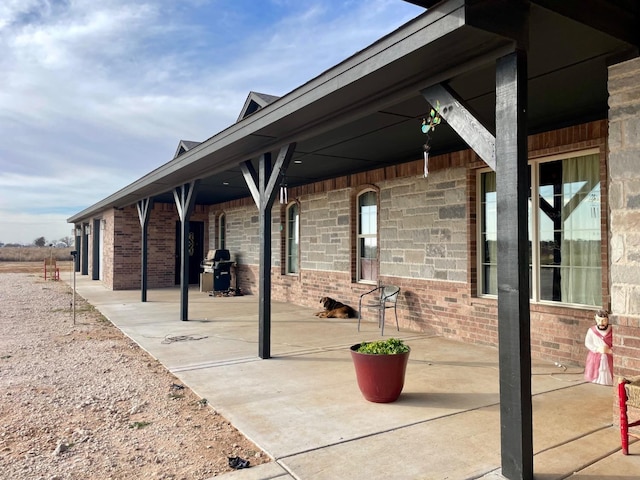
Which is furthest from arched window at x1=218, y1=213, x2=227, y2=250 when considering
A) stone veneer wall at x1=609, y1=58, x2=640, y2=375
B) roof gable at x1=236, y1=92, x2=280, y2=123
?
stone veneer wall at x1=609, y1=58, x2=640, y2=375

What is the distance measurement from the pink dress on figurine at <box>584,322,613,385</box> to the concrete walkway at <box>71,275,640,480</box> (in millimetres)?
140

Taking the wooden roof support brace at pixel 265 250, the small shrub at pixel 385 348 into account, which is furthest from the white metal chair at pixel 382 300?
the small shrub at pixel 385 348

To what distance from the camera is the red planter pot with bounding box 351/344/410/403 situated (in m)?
3.75

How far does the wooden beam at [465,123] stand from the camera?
2.66 m

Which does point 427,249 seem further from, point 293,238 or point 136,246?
point 136,246

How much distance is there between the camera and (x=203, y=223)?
1566 centimetres

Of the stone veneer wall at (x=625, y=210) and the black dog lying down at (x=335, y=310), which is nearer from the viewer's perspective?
the stone veneer wall at (x=625, y=210)

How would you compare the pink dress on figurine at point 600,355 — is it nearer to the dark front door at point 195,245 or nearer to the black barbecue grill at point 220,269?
the black barbecue grill at point 220,269

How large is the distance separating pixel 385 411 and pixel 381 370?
12.6 inches

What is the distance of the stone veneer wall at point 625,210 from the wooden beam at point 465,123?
1.12 m

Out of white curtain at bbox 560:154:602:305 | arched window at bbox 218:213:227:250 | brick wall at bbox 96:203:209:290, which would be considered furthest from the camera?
arched window at bbox 218:213:227:250

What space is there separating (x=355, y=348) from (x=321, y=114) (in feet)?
7.14

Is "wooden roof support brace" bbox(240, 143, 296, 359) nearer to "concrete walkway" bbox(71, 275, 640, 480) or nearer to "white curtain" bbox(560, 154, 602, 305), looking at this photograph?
"concrete walkway" bbox(71, 275, 640, 480)

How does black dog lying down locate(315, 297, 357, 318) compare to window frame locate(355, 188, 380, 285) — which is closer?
window frame locate(355, 188, 380, 285)
